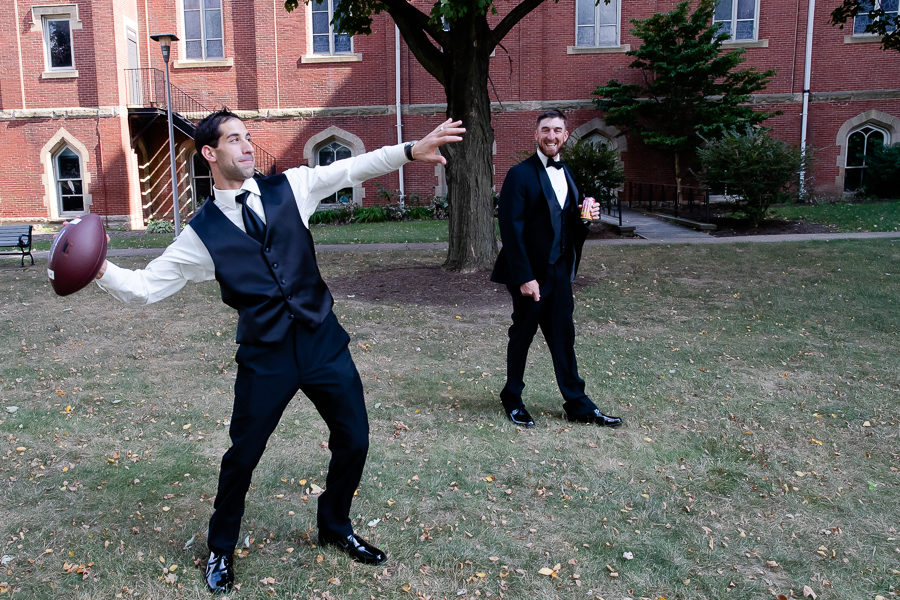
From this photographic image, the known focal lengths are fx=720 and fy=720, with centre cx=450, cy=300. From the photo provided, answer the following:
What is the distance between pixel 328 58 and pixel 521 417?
19.0 meters

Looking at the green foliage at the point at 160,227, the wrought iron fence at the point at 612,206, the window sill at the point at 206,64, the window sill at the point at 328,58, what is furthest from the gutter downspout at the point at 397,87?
the green foliage at the point at 160,227

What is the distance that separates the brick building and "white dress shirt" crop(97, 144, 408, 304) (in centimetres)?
1939

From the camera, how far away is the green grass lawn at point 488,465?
3418mm

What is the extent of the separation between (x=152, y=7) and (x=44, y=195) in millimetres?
6687

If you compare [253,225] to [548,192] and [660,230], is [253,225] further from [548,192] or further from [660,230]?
[660,230]

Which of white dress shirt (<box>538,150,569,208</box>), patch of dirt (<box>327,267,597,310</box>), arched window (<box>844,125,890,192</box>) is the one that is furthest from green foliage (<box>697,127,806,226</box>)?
white dress shirt (<box>538,150,569,208</box>)

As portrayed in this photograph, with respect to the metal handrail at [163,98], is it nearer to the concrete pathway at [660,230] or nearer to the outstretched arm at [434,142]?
Result: the concrete pathway at [660,230]

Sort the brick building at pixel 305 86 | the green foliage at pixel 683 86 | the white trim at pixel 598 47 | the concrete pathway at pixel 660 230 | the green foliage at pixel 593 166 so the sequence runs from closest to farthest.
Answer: the concrete pathway at pixel 660 230
the green foliage at pixel 593 166
the green foliage at pixel 683 86
the brick building at pixel 305 86
the white trim at pixel 598 47

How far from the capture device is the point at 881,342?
740 cm

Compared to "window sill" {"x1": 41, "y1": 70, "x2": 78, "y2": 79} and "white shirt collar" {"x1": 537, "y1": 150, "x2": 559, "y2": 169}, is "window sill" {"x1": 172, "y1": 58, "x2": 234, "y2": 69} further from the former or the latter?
"white shirt collar" {"x1": 537, "y1": 150, "x2": 559, "y2": 169}

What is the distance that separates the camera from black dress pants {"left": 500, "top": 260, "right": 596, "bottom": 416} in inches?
198

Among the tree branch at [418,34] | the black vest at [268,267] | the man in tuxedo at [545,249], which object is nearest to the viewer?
the black vest at [268,267]

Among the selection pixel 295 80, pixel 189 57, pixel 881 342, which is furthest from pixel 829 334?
pixel 189 57

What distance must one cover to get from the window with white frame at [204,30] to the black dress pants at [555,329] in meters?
20.2
